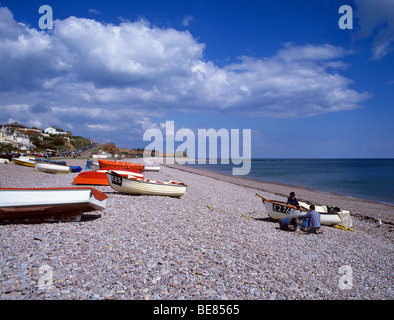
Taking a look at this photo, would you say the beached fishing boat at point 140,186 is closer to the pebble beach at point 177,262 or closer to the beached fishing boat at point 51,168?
the pebble beach at point 177,262

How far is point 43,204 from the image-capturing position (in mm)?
9641

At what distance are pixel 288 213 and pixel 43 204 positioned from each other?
11436 mm

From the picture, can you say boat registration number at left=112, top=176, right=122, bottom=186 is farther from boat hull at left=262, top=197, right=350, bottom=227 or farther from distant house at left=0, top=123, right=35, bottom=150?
distant house at left=0, top=123, right=35, bottom=150

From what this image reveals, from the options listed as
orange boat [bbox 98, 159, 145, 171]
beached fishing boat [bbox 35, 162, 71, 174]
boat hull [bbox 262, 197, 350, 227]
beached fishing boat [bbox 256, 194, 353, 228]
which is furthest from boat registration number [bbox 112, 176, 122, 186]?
beached fishing boat [bbox 35, 162, 71, 174]

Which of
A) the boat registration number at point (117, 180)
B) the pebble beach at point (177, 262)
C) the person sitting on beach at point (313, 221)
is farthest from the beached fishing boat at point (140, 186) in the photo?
the person sitting on beach at point (313, 221)

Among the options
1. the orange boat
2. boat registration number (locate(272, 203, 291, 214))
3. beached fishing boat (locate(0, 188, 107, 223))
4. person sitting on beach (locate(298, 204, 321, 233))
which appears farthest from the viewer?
the orange boat

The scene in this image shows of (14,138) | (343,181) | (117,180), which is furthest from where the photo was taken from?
(14,138)

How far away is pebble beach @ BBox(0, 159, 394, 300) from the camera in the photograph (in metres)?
5.93

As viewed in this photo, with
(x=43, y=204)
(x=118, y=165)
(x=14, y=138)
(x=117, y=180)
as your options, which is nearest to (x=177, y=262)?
(x=43, y=204)

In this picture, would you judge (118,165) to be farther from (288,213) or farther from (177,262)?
(177,262)

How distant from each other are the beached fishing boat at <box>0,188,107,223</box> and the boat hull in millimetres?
9259
